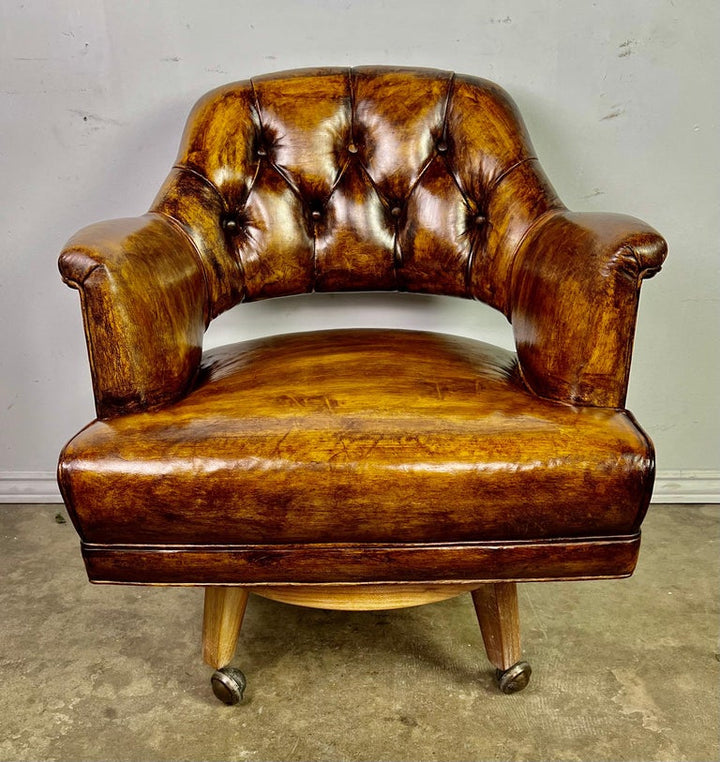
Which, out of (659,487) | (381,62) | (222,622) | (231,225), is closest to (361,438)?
(222,622)

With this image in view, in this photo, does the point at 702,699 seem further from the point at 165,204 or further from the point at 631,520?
the point at 165,204

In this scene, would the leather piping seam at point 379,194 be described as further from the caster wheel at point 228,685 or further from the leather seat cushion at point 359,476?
the caster wheel at point 228,685

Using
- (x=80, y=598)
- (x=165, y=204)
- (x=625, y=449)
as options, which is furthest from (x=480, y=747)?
(x=165, y=204)

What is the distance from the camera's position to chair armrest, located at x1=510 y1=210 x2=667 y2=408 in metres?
0.96

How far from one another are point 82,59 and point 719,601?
156 centimetres

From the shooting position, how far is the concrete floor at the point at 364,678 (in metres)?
1.09

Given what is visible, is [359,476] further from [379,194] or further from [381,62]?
[381,62]

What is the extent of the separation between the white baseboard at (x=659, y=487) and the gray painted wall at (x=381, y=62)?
18 centimetres

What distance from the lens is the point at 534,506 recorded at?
92cm

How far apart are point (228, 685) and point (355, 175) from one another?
856mm

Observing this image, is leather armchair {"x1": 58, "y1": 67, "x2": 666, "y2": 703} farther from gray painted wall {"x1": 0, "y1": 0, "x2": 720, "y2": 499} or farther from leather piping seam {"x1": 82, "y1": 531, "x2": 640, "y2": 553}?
gray painted wall {"x1": 0, "y1": 0, "x2": 720, "y2": 499}

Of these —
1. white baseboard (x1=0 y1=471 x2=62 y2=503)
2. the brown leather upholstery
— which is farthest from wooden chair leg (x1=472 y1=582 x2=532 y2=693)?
white baseboard (x1=0 y1=471 x2=62 y2=503)

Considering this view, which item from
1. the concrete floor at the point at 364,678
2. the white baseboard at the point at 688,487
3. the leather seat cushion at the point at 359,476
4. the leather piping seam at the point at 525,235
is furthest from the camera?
the white baseboard at the point at 688,487

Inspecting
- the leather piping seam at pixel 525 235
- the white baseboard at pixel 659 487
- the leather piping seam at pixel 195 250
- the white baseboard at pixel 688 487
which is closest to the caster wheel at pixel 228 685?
the leather piping seam at pixel 195 250
